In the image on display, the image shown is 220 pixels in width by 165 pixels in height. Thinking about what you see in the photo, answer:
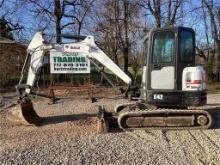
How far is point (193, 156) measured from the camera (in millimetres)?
7984

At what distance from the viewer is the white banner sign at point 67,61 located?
11.4 m

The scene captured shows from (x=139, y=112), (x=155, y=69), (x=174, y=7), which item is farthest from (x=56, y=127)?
(x=174, y=7)

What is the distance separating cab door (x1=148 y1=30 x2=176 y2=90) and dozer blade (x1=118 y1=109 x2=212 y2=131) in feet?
2.22

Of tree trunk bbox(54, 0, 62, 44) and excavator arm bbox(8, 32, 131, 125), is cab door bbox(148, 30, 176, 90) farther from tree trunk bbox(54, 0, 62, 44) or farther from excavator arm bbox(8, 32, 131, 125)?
tree trunk bbox(54, 0, 62, 44)

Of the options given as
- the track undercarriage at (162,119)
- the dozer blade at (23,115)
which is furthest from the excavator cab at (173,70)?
the dozer blade at (23,115)

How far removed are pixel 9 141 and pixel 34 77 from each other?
2.32m

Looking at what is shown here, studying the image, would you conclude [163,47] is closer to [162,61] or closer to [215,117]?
[162,61]

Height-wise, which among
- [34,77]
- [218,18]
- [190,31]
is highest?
[218,18]

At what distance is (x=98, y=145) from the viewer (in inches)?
A: 350

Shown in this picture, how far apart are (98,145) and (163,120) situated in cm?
241

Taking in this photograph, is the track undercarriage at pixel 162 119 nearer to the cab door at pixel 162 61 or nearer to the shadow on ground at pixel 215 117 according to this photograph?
the shadow on ground at pixel 215 117

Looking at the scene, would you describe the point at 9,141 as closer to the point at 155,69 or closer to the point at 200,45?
the point at 155,69

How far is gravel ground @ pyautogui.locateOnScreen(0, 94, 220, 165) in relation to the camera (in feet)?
25.6

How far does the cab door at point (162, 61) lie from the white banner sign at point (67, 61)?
190 cm
